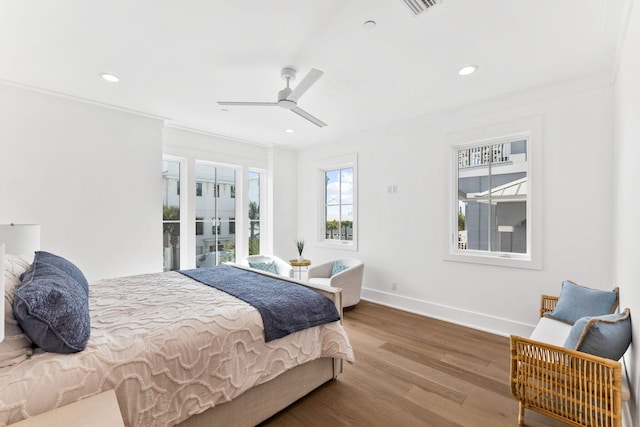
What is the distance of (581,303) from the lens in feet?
7.30

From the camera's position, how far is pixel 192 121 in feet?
12.8

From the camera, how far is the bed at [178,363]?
114 centimetres

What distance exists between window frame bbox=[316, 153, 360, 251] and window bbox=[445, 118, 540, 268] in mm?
1504

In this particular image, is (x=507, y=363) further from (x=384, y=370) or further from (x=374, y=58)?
(x=374, y=58)

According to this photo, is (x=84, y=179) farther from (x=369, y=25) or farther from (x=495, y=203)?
(x=495, y=203)

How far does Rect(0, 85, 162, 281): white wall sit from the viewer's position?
284 centimetres

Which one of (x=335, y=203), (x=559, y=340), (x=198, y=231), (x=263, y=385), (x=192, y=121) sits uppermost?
(x=192, y=121)

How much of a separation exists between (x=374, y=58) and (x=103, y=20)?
78.8 inches

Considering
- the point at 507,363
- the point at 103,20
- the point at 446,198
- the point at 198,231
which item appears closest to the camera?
the point at 103,20

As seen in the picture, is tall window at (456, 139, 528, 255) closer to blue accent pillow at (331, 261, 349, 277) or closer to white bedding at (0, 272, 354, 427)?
blue accent pillow at (331, 261, 349, 277)

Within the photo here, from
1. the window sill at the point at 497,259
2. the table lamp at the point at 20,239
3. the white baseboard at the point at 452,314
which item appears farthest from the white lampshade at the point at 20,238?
the window sill at the point at 497,259

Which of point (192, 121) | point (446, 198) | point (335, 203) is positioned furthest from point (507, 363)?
point (192, 121)

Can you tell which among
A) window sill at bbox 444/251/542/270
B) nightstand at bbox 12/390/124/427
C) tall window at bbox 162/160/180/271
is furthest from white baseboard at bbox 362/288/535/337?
nightstand at bbox 12/390/124/427

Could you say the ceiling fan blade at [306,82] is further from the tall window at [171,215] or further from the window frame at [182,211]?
the tall window at [171,215]
